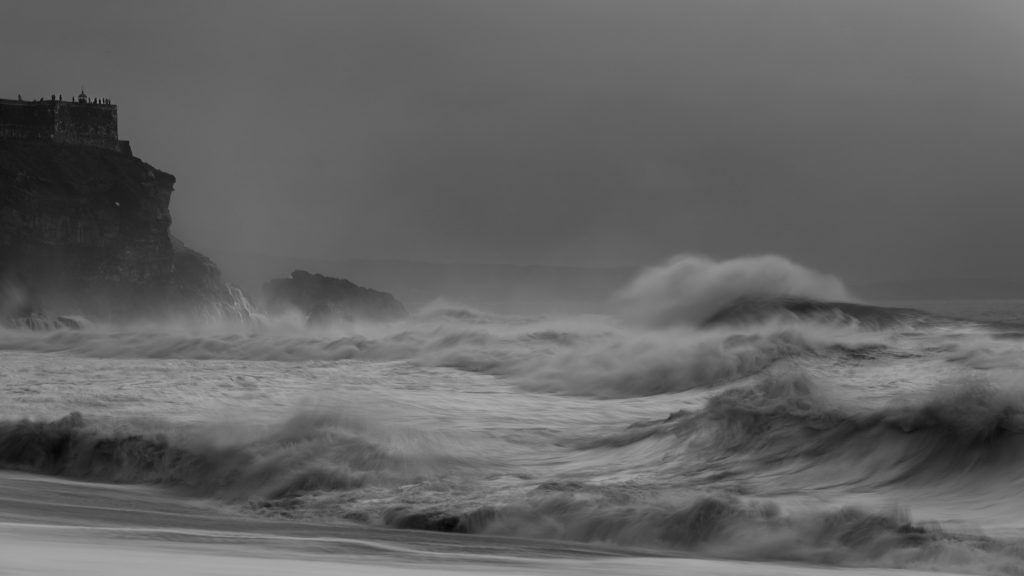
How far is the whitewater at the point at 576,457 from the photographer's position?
22.9ft

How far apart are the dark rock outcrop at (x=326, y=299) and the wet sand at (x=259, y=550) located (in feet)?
171

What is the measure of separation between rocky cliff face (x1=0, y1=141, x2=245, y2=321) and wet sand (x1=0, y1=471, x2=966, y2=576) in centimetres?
4857

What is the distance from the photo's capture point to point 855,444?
33.5 feet

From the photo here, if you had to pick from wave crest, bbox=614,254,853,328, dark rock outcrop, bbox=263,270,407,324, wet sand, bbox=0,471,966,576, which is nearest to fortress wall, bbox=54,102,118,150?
dark rock outcrop, bbox=263,270,407,324

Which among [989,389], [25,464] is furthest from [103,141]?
[989,389]

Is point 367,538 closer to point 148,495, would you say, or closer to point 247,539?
point 247,539

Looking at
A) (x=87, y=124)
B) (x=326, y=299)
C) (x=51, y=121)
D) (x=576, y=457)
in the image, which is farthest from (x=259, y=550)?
(x=87, y=124)

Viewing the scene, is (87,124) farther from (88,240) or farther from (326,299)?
(326,299)

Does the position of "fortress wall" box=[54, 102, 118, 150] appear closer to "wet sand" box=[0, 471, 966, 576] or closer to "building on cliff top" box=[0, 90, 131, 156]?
"building on cliff top" box=[0, 90, 131, 156]

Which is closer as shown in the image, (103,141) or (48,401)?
(48,401)

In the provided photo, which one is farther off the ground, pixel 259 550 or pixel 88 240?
pixel 88 240

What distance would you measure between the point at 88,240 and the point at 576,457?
50.1m

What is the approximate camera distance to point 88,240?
5734 centimetres

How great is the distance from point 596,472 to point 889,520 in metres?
3.50
